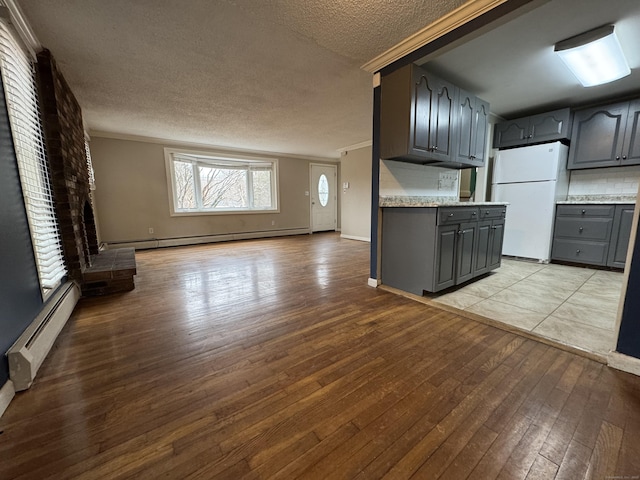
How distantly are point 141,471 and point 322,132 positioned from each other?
4.95 metres

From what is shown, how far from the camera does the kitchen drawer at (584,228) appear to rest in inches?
131

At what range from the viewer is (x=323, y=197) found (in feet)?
25.2

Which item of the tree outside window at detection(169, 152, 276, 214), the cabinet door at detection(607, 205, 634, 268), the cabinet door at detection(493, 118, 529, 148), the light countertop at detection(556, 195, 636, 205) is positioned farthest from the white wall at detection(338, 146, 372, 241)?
the cabinet door at detection(607, 205, 634, 268)

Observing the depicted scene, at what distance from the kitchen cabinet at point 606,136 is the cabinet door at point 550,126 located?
22cm

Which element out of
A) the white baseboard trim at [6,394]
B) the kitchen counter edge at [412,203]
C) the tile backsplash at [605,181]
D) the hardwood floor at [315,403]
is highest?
the tile backsplash at [605,181]

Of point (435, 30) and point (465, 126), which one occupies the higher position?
point (435, 30)

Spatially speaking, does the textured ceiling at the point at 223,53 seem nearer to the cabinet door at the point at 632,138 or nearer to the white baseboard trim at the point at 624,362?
the white baseboard trim at the point at 624,362

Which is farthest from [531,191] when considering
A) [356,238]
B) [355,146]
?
[355,146]

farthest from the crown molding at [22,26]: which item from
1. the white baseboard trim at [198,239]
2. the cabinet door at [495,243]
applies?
the cabinet door at [495,243]

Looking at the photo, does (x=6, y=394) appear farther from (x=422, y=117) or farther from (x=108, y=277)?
(x=422, y=117)

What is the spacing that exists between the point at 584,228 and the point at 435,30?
3453mm

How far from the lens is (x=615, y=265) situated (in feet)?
10.8

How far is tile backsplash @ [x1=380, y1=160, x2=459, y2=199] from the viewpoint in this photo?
2.74m

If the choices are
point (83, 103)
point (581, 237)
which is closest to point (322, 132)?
point (83, 103)
